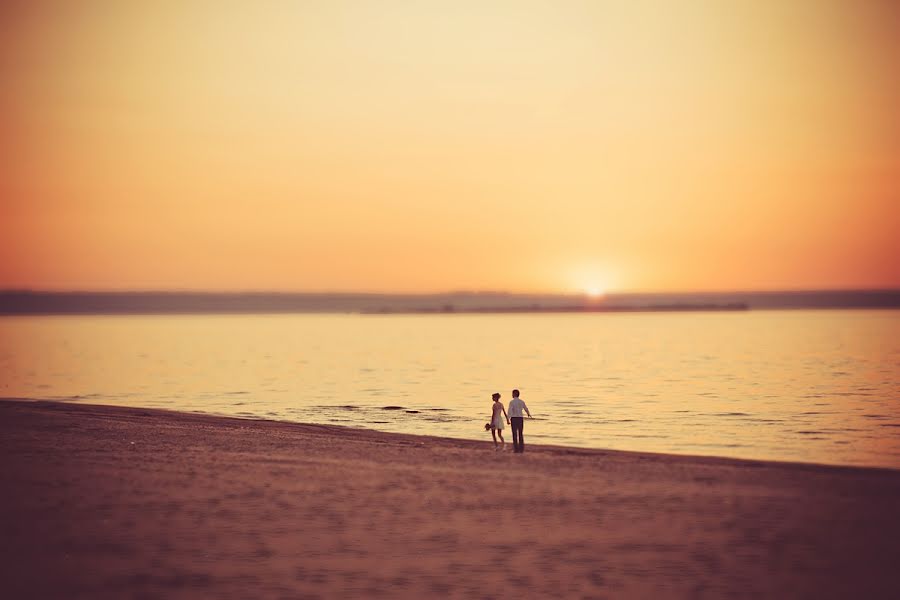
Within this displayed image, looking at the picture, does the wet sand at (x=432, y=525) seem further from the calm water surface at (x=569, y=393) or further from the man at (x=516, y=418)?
the calm water surface at (x=569, y=393)

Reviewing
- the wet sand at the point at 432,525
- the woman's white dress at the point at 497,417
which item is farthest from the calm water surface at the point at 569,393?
the wet sand at the point at 432,525

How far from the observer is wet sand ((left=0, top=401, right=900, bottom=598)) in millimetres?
13812

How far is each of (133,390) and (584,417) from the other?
1596 inches

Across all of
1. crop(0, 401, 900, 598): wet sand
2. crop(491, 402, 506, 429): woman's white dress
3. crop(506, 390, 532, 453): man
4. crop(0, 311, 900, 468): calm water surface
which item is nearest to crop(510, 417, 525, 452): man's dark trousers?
crop(506, 390, 532, 453): man

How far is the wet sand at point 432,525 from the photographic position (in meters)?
13.8

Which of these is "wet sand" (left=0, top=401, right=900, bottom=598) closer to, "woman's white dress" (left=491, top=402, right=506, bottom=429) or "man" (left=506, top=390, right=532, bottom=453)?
"man" (left=506, top=390, right=532, bottom=453)

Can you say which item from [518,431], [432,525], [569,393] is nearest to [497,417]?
[518,431]

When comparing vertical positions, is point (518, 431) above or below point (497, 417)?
below

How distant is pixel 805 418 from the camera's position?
49844 mm

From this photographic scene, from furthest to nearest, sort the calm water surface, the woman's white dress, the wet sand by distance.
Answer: the calm water surface < the woman's white dress < the wet sand

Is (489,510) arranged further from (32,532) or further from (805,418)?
(805,418)

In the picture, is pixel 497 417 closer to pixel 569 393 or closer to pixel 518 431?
pixel 518 431

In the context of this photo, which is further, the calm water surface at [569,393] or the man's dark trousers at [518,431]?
the calm water surface at [569,393]

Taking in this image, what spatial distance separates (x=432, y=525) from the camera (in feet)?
57.4
